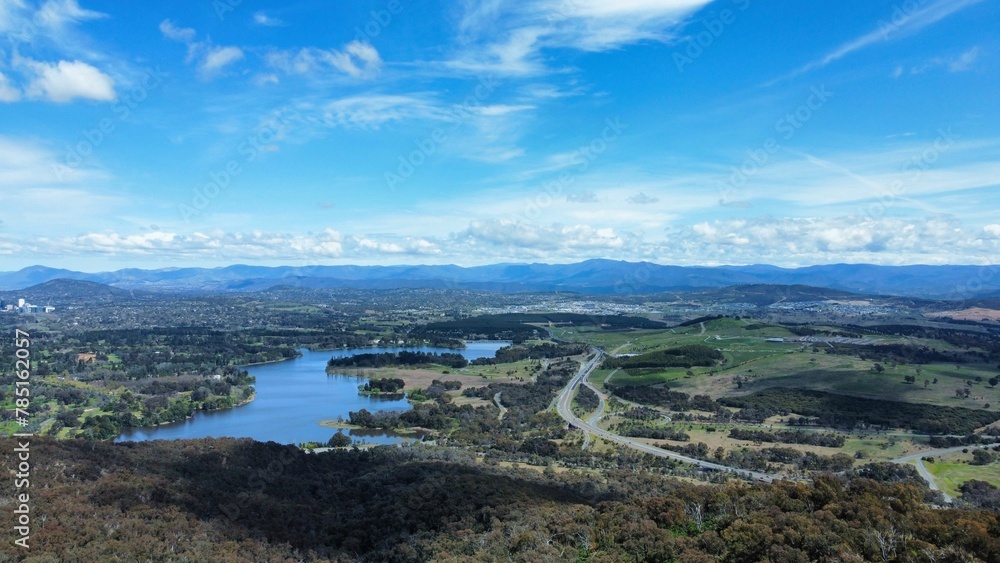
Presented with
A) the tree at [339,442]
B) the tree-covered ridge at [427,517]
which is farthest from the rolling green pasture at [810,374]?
the tree-covered ridge at [427,517]

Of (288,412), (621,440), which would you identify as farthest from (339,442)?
(621,440)

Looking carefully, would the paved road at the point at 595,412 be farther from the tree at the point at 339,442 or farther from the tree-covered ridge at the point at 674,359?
the tree at the point at 339,442

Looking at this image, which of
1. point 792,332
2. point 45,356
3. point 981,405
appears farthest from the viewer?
point 792,332

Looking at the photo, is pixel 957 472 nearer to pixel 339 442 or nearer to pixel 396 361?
pixel 339 442

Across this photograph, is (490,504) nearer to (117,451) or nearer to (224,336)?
(117,451)

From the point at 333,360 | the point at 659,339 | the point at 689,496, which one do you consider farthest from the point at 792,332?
the point at 689,496

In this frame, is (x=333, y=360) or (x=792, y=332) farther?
(x=792, y=332)

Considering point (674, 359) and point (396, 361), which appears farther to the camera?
point (396, 361)
